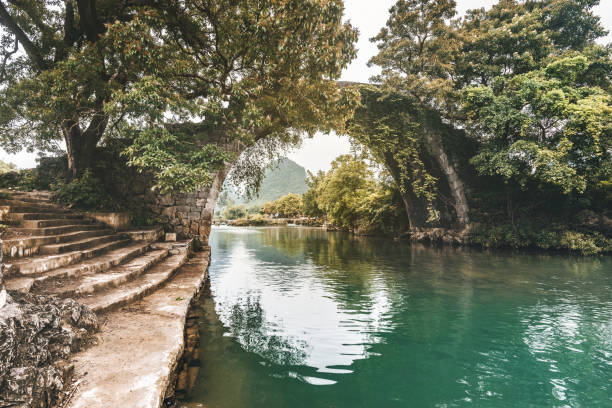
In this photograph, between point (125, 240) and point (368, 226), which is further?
point (368, 226)

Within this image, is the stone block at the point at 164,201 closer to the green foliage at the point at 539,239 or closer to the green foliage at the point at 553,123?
the green foliage at the point at 553,123

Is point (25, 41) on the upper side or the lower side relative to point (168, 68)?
upper

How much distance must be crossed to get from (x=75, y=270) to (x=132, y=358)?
2274 millimetres

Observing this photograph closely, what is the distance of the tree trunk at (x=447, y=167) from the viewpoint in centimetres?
1461

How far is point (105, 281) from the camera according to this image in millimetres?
3598

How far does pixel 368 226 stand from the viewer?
22719mm

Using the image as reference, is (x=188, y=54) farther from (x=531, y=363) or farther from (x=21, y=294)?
(x=531, y=363)

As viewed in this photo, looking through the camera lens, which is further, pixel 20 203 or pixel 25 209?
pixel 20 203

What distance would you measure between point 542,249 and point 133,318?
15917 mm

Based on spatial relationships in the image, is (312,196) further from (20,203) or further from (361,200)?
(20,203)

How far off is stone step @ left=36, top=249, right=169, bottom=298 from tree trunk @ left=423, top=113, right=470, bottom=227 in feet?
47.2

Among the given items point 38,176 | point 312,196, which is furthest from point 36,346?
point 312,196

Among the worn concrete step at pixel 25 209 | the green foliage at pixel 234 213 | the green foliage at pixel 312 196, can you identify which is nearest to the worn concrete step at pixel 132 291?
the worn concrete step at pixel 25 209

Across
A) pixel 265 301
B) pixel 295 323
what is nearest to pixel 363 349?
pixel 295 323
